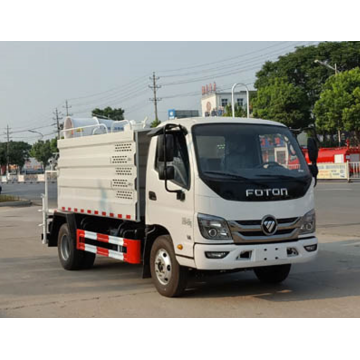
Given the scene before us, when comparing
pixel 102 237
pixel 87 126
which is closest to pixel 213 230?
pixel 102 237

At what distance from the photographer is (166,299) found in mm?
7270

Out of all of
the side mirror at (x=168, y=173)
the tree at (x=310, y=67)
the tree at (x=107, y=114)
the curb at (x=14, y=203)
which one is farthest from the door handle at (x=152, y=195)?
the tree at (x=310, y=67)

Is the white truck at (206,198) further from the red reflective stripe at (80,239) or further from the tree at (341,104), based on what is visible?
the tree at (341,104)

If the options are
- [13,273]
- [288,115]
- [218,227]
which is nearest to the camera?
[218,227]

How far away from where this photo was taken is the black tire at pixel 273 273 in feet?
26.5

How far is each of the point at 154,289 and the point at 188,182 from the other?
1.83 meters

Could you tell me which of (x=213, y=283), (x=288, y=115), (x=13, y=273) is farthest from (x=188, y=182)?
(x=288, y=115)

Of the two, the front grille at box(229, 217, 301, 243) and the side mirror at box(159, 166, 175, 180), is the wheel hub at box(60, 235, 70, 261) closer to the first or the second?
the side mirror at box(159, 166, 175, 180)

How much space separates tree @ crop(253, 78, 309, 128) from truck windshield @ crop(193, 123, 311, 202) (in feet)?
157

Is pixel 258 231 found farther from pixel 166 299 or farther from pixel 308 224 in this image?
pixel 166 299

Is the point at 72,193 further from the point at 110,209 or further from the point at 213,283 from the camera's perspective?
the point at 213,283

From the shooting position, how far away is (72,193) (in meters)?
9.85

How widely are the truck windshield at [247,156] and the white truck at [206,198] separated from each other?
0.04 feet

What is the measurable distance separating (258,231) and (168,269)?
4.27 feet
